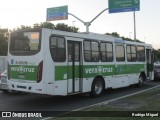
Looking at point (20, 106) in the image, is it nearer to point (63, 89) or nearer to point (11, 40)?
point (63, 89)

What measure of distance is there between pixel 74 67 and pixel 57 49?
1345 mm

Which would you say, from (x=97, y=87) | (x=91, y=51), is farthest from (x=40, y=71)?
(x=97, y=87)

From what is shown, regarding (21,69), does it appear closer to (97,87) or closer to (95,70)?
(95,70)

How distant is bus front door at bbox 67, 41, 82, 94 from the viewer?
13156 millimetres

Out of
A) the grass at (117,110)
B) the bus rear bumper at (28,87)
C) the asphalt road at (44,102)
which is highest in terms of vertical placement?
the bus rear bumper at (28,87)

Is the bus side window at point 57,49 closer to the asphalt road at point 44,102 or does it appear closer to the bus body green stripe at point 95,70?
the bus body green stripe at point 95,70

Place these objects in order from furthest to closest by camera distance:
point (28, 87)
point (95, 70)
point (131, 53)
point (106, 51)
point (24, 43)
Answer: point (131, 53)
point (106, 51)
point (95, 70)
point (24, 43)
point (28, 87)

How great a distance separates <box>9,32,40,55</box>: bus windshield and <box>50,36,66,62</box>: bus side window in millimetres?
553

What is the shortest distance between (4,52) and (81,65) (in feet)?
125

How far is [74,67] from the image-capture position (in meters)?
13.5

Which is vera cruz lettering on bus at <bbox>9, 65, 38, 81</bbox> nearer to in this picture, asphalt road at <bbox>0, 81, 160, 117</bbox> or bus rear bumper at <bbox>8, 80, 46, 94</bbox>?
bus rear bumper at <bbox>8, 80, 46, 94</bbox>


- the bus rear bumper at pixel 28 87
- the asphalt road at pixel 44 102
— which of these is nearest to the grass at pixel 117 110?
the asphalt road at pixel 44 102

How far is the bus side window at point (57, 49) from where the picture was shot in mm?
12344

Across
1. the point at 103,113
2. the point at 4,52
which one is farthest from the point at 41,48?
the point at 4,52
